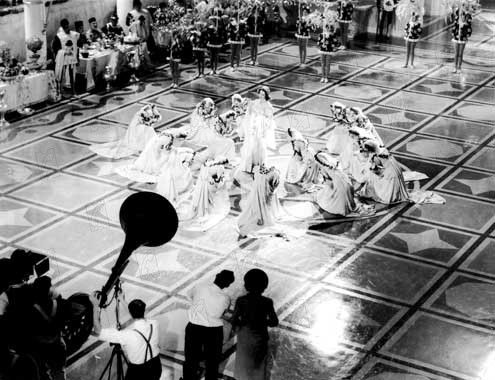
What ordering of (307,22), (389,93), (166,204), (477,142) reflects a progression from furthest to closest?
1. (307,22)
2. (389,93)
3. (477,142)
4. (166,204)

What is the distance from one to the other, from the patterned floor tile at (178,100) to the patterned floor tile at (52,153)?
7.90 feet

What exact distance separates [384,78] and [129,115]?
524cm

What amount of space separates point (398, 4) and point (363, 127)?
24.6 feet

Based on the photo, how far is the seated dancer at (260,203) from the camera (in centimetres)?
1170

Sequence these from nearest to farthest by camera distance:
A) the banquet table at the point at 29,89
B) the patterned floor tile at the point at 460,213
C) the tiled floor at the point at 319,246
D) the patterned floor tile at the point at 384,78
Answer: the tiled floor at the point at 319,246 < the patterned floor tile at the point at 460,213 < the banquet table at the point at 29,89 < the patterned floor tile at the point at 384,78

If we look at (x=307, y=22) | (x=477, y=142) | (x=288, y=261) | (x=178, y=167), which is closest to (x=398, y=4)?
(x=307, y=22)

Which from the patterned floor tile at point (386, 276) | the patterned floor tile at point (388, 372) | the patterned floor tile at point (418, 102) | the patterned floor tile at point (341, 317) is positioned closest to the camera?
the patterned floor tile at point (388, 372)

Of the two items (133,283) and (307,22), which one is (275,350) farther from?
(307,22)

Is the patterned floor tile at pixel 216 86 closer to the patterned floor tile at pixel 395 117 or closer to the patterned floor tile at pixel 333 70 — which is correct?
the patterned floor tile at pixel 333 70

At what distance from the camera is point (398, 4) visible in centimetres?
2025

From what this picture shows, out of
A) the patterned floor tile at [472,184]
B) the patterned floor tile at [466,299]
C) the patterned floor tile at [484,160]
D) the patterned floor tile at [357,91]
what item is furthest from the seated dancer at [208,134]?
the patterned floor tile at [466,299]

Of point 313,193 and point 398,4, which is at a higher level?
point 398,4

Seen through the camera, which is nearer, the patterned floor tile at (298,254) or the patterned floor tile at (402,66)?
the patterned floor tile at (298,254)

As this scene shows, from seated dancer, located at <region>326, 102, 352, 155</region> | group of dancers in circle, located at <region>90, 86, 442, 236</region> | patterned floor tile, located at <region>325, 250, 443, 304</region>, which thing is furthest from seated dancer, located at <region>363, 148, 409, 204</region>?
patterned floor tile, located at <region>325, 250, 443, 304</region>
